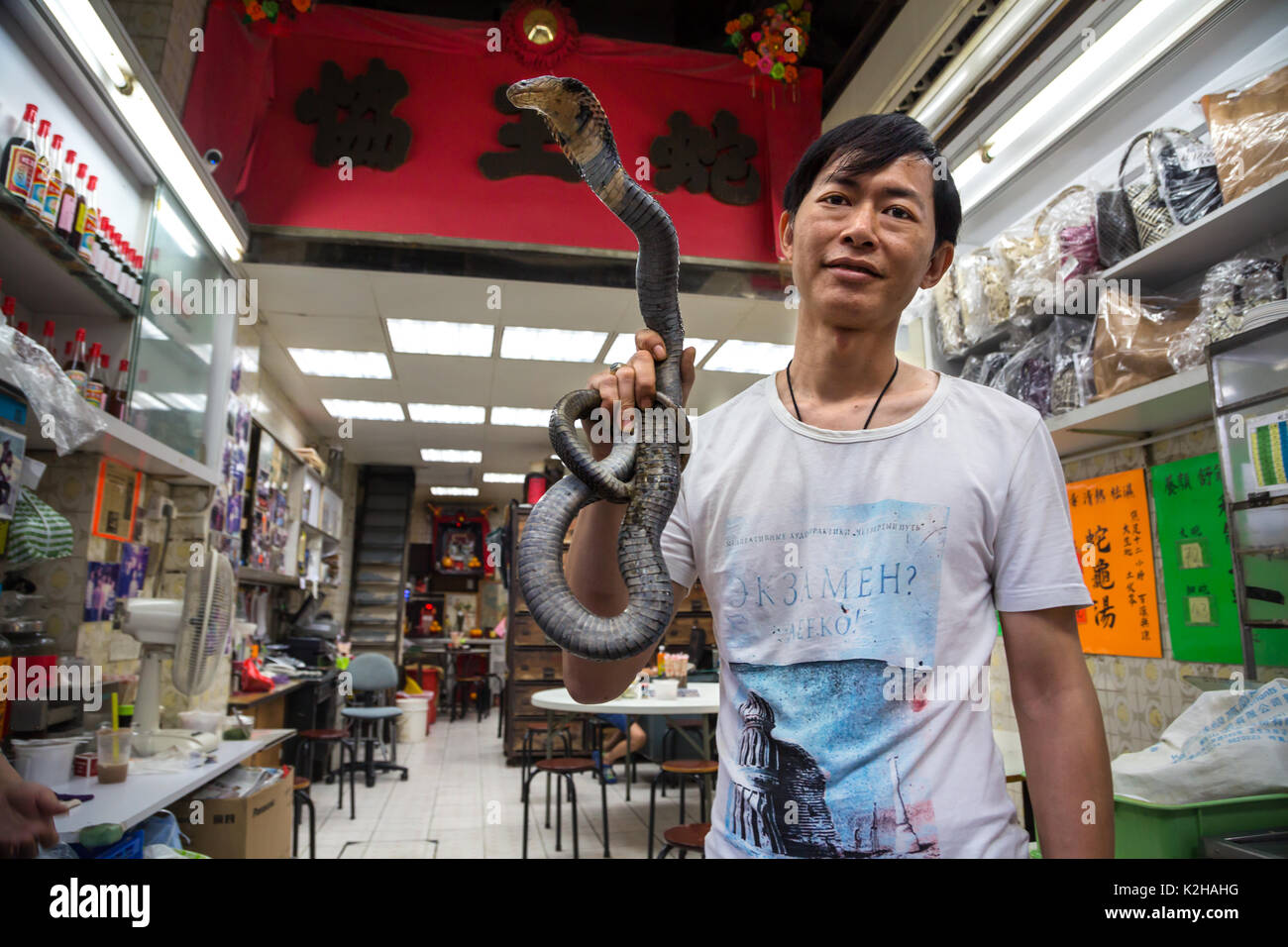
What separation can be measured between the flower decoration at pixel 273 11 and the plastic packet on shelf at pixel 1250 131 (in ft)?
12.6

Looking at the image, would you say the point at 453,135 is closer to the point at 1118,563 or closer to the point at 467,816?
the point at 1118,563

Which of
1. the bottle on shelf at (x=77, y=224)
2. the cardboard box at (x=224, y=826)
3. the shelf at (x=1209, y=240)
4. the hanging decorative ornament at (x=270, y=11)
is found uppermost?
the hanging decorative ornament at (x=270, y=11)

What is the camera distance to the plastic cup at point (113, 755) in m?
2.32

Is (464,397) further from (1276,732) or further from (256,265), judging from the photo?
(1276,732)

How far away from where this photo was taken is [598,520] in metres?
0.76

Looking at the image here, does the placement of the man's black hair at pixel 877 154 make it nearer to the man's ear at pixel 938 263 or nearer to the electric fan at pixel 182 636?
the man's ear at pixel 938 263

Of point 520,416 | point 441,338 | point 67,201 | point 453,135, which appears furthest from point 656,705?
point 520,416

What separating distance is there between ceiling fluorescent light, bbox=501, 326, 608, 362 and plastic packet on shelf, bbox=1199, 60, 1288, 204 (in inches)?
153

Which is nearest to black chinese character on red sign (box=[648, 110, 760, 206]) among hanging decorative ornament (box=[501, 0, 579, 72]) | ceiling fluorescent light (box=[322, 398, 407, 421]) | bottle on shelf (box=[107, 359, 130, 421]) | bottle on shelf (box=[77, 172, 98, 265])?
hanging decorative ornament (box=[501, 0, 579, 72])

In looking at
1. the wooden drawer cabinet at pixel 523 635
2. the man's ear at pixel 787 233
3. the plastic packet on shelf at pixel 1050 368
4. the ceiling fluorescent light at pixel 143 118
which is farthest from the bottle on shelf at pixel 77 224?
the wooden drawer cabinet at pixel 523 635

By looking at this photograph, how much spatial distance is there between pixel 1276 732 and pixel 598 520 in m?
1.74

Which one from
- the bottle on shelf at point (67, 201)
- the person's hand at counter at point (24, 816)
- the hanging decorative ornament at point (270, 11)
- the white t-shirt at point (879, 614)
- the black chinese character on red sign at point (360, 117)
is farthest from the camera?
the black chinese character on red sign at point (360, 117)

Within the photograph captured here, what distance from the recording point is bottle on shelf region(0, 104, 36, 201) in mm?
2090
